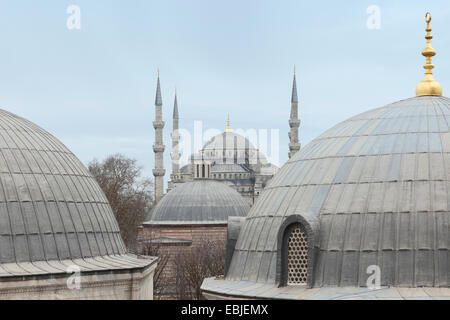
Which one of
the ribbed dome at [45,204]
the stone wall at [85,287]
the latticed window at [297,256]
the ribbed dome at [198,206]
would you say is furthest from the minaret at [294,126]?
the latticed window at [297,256]

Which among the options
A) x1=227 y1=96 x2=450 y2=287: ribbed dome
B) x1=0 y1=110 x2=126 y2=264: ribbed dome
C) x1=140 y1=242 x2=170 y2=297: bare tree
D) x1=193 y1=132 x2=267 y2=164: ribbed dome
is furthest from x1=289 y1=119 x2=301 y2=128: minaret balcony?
x1=227 y1=96 x2=450 y2=287: ribbed dome

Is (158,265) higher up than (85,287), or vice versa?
(85,287)

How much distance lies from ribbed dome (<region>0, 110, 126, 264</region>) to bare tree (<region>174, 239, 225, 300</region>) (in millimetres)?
20561

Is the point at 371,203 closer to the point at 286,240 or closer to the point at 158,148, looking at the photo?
the point at 286,240

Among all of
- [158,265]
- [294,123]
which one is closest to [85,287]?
[158,265]

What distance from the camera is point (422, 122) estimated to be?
18.2m

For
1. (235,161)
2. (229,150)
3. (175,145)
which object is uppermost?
(175,145)

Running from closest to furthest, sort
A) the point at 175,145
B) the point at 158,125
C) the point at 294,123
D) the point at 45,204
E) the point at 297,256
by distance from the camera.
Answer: the point at 297,256 < the point at 45,204 < the point at 158,125 < the point at 294,123 < the point at 175,145

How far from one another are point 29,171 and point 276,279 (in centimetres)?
653

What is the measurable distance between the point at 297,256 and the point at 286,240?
0.37 m

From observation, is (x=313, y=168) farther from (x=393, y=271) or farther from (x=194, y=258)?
(x=194, y=258)

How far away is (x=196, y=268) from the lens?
46.3 metres
